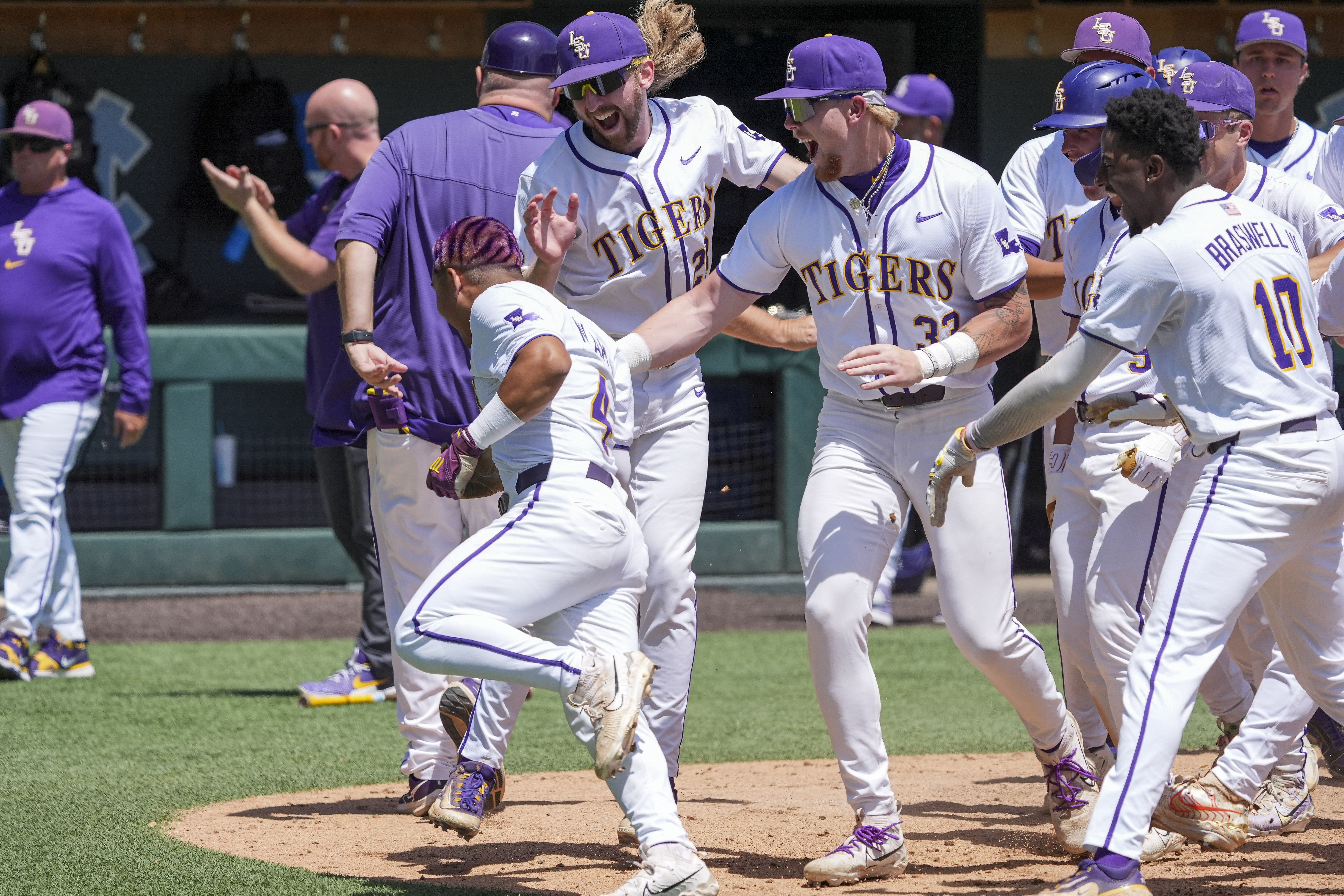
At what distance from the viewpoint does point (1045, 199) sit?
5027mm

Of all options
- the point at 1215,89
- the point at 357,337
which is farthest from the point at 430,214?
the point at 1215,89

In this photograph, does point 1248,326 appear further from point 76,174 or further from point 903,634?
point 76,174

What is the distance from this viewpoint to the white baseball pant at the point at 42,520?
733cm

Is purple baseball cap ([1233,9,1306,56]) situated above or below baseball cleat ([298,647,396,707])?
above

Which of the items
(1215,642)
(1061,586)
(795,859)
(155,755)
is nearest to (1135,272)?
(1215,642)

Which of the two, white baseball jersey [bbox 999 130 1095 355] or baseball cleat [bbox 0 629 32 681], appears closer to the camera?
white baseball jersey [bbox 999 130 1095 355]

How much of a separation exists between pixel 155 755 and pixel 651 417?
7.71 ft

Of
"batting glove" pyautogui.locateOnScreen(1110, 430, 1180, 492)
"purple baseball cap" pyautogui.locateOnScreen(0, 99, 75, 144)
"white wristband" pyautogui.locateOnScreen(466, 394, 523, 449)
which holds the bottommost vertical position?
"batting glove" pyautogui.locateOnScreen(1110, 430, 1180, 492)

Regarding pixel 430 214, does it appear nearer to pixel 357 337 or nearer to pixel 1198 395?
pixel 357 337

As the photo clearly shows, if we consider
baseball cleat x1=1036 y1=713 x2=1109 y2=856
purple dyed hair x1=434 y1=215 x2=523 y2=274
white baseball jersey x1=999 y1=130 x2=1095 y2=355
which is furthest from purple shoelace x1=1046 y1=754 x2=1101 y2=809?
purple dyed hair x1=434 y1=215 x2=523 y2=274

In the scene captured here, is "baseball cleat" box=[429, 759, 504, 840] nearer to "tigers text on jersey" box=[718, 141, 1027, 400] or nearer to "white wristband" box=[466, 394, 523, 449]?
"white wristband" box=[466, 394, 523, 449]

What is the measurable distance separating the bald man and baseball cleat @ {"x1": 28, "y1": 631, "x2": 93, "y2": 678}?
1.13 metres

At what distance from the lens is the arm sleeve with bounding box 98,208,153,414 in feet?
25.2

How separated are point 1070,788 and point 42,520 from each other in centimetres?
487
